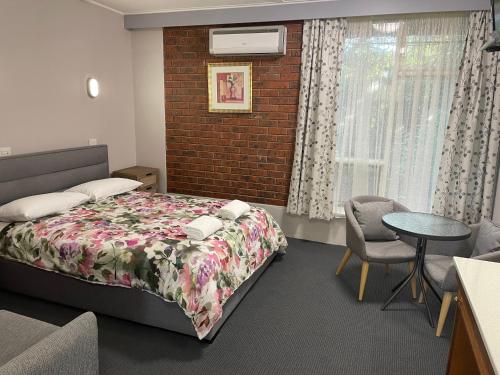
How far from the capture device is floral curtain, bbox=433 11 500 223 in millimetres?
3395

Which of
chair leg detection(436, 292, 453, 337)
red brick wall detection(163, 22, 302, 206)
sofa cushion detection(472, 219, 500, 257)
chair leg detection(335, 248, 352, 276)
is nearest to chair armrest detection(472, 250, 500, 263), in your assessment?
sofa cushion detection(472, 219, 500, 257)

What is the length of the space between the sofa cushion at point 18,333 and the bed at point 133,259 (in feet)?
2.00

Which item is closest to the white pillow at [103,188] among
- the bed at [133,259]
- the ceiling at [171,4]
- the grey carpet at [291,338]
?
the bed at [133,259]

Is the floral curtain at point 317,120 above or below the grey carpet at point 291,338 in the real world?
above

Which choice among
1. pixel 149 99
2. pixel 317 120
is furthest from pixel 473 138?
pixel 149 99

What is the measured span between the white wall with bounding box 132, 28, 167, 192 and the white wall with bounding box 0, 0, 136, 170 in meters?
0.12

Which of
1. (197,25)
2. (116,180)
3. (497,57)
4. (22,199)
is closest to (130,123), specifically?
(116,180)

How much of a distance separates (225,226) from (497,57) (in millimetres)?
2875

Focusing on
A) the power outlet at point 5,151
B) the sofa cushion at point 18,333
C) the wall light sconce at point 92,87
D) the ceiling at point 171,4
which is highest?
the ceiling at point 171,4

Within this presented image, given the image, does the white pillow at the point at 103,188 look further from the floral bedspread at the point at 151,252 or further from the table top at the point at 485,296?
the table top at the point at 485,296

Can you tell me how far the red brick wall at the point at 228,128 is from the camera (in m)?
4.21

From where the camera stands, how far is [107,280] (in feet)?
8.29

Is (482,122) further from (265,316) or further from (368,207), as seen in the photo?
(265,316)

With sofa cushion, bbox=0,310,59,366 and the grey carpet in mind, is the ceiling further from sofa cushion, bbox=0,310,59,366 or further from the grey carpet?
sofa cushion, bbox=0,310,59,366
